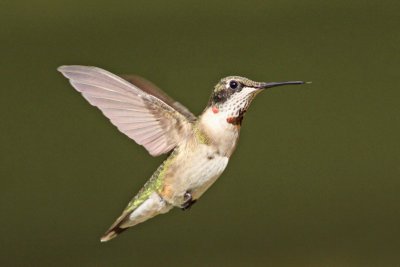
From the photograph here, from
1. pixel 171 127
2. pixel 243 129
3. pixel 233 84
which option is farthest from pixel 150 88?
pixel 243 129

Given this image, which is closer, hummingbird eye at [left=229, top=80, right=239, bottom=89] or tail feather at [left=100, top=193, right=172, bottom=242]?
hummingbird eye at [left=229, top=80, right=239, bottom=89]

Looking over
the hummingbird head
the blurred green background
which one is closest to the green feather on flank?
the hummingbird head

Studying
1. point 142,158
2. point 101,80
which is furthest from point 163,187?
point 142,158

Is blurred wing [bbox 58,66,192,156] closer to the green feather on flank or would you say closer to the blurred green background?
the green feather on flank

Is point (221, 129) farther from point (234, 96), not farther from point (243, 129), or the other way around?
point (243, 129)

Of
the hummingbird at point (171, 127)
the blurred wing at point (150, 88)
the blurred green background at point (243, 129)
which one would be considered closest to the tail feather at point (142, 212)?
the hummingbird at point (171, 127)

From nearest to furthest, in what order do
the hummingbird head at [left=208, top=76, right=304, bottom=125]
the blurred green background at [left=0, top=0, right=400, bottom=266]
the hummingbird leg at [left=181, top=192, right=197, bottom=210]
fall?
the hummingbird head at [left=208, top=76, right=304, bottom=125] → the hummingbird leg at [left=181, top=192, right=197, bottom=210] → the blurred green background at [left=0, top=0, right=400, bottom=266]

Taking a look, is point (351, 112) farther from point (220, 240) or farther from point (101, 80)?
point (101, 80)
